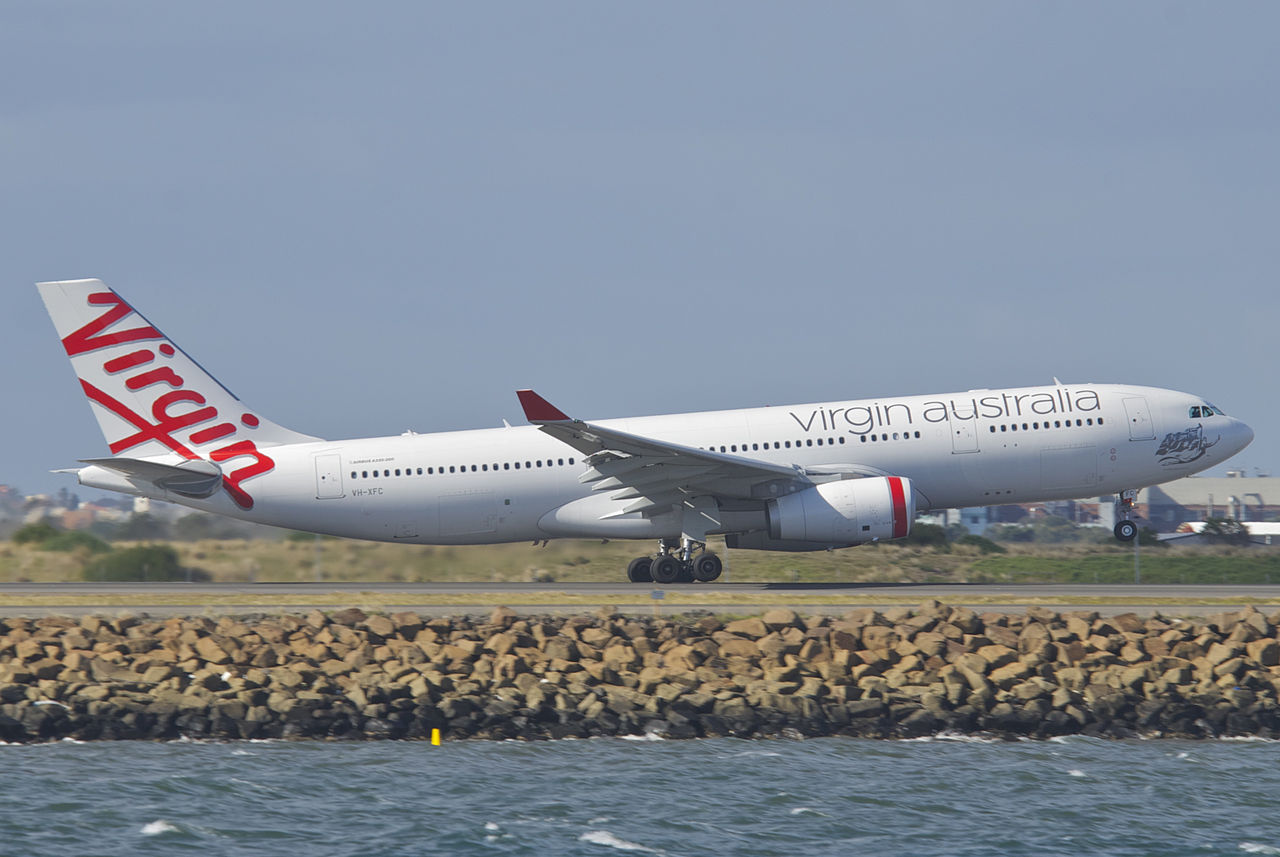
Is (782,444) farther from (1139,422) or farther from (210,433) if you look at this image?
(210,433)

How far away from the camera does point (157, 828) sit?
66.2ft

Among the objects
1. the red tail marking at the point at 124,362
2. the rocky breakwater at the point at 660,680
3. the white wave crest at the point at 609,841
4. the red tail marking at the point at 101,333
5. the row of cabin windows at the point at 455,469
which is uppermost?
the red tail marking at the point at 101,333

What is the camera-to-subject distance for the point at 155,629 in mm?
28109

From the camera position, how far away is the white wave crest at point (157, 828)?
2008 cm

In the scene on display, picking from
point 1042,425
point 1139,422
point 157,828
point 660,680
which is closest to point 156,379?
point 660,680

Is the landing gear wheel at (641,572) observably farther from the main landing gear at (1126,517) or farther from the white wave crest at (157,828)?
the white wave crest at (157,828)

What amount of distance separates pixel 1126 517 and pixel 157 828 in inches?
1056

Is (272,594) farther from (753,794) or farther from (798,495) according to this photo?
(753,794)

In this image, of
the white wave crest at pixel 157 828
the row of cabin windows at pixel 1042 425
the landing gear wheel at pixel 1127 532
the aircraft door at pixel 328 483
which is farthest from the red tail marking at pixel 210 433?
the landing gear wheel at pixel 1127 532

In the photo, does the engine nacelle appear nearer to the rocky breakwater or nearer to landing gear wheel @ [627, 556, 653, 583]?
Answer: landing gear wheel @ [627, 556, 653, 583]

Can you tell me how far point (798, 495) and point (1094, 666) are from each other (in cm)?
999

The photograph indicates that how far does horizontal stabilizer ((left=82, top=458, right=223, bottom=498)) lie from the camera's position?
35125mm

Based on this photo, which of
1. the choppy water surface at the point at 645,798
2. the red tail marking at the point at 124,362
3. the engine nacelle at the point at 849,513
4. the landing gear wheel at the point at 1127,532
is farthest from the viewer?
the landing gear wheel at the point at 1127,532

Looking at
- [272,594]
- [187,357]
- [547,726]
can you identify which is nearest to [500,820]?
[547,726]
